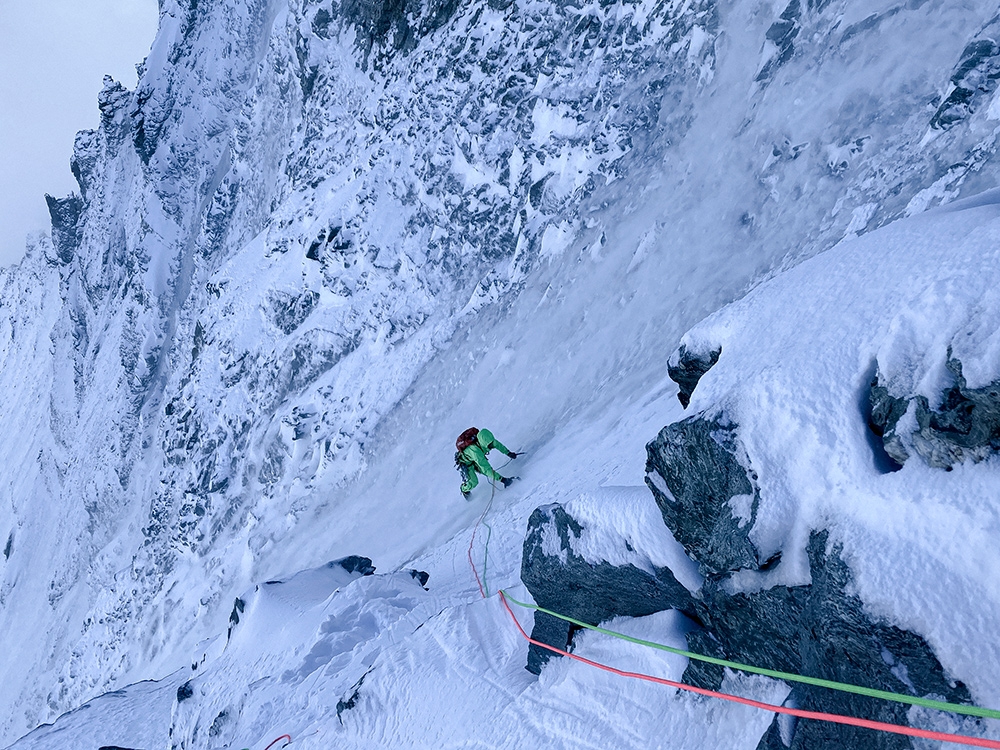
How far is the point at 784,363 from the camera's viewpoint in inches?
123

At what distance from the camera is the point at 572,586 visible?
421 cm

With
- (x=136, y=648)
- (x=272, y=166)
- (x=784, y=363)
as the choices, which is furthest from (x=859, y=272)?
(x=272, y=166)

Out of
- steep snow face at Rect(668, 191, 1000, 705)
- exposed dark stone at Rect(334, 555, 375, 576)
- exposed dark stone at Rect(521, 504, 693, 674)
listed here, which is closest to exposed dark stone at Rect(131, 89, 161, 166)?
exposed dark stone at Rect(334, 555, 375, 576)

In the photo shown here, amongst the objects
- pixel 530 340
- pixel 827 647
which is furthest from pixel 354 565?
pixel 827 647

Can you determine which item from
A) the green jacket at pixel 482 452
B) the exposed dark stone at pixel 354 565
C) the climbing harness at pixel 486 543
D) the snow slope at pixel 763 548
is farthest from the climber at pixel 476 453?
the exposed dark stone at pixel 354 565

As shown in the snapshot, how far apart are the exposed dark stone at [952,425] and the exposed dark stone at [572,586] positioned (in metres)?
1.46

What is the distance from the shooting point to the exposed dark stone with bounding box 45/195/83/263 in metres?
47.6

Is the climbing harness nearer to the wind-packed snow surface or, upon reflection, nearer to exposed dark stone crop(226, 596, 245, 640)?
the wind-packed snow surface

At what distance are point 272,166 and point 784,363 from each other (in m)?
Answer: 25.2

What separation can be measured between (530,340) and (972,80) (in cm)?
703

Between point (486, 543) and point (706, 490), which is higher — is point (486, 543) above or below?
below

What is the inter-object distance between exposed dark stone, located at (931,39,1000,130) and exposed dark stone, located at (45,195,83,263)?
54.2 meters

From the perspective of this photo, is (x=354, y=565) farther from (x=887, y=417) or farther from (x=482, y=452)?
(x=887, y=417)

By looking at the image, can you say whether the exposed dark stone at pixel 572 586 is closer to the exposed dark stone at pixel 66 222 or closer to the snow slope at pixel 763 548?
the snow slope at pixel 763 548
